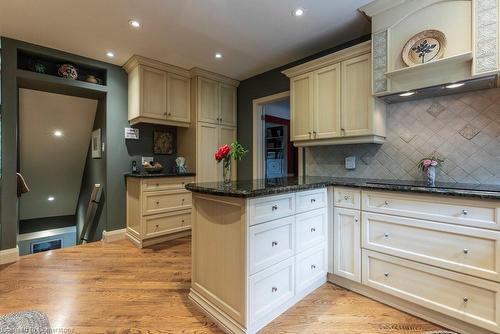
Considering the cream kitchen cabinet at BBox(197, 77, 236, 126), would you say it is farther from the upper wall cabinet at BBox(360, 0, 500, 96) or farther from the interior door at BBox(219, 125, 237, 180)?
the upper wall cabinet at BBox(360, 0, 500, 96)

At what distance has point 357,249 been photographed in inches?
81.3

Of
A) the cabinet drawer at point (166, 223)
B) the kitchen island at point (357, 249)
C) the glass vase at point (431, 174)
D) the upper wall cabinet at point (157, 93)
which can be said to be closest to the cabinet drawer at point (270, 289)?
the kitchen island at point (357, 249)

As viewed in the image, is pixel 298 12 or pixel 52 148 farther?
pixel 52 148

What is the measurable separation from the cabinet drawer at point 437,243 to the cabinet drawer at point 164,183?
97.3 inches

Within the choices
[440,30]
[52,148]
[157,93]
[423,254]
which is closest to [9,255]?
[52,148]

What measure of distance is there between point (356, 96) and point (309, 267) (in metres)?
1.65

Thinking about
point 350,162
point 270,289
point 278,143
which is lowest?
point 270,289

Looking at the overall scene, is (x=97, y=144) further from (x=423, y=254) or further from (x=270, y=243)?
(x=423, y=254)

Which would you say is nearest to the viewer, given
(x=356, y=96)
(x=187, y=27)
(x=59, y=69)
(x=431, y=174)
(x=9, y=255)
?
(x=431, y=174)

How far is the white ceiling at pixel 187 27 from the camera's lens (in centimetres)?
217

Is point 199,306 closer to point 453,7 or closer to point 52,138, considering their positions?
point 453,7

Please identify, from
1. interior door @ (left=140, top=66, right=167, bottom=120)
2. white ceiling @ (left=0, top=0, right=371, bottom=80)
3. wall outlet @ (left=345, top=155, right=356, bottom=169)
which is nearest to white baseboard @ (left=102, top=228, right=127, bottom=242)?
interior door @ (left=140, top=66, right=167, bottom=120)

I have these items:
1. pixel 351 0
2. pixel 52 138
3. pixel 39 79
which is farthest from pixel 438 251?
pixel 52 138

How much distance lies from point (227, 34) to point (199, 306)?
8.59 feet
